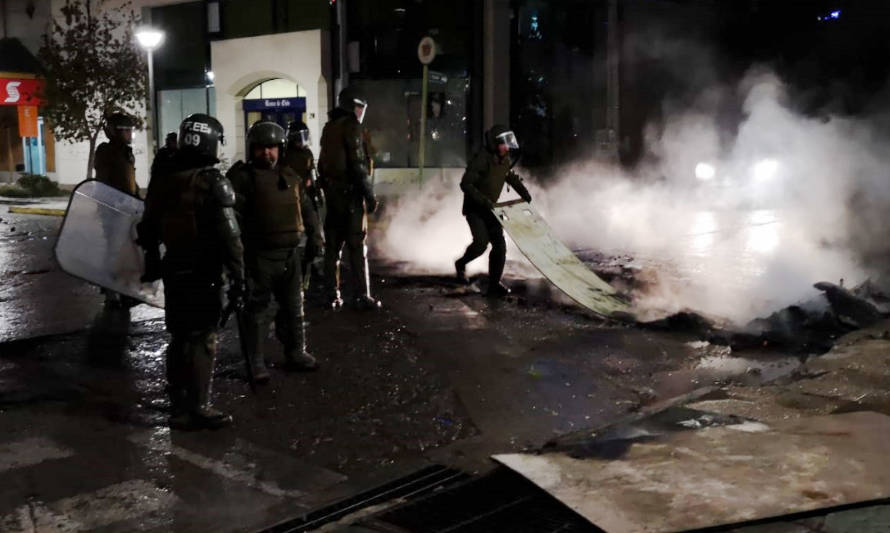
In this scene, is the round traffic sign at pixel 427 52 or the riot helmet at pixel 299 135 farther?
the round traffic sign at pixel 427 52

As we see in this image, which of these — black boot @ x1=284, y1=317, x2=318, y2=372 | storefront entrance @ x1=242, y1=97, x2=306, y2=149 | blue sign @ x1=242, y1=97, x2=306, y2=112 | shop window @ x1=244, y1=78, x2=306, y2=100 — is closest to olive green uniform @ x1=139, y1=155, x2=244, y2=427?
black boot @ x1=284, y1=317, x2=318, y2=372

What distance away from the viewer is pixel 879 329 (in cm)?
732

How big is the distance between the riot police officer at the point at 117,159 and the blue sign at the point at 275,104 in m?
16.4

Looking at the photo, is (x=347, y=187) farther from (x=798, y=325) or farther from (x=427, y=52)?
(x=427, y=52)

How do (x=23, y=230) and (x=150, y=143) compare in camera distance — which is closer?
(x=23, y=230)

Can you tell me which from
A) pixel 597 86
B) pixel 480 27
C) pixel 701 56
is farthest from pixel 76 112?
pixel 701 56

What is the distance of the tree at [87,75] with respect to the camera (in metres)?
24.3

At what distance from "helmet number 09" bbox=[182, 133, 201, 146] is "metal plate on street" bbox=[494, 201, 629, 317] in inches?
156

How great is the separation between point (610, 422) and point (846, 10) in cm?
1915

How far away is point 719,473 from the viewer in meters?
4.23

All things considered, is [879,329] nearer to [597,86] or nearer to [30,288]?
[30,288]

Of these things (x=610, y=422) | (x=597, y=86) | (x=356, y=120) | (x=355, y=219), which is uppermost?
(x=597, y=86)

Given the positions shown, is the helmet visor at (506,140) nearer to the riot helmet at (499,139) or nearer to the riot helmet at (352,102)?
the riot helmet at (499,139)

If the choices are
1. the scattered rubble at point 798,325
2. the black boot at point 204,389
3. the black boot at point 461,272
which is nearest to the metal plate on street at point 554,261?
the scattered rubble at point 798,325
